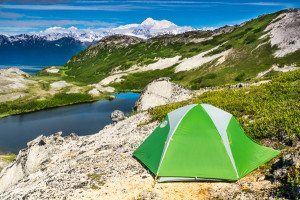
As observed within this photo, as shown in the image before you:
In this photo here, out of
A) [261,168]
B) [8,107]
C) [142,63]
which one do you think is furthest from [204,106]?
[142,63]

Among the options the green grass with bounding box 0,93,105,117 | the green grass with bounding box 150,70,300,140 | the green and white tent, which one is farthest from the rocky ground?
the green grass with bounding box 0,93,105,117

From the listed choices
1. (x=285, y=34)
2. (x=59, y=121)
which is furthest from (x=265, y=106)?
(x=285, y=34)

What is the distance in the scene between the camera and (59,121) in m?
102

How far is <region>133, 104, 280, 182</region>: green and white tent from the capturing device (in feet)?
80.7

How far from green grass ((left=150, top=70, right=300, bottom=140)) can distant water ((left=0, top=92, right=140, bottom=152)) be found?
44134 millimetres

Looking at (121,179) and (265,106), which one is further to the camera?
(265,106)

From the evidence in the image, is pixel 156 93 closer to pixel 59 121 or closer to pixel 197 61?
pixel 59 121

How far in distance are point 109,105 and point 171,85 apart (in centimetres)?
4979

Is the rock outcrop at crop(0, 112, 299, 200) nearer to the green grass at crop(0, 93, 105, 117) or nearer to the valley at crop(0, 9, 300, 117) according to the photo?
the valley at crop(0, 9, 300, 117)

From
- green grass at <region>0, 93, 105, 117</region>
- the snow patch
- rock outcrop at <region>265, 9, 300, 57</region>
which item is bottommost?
green grass at <region>0, 93, 105, 117</region>

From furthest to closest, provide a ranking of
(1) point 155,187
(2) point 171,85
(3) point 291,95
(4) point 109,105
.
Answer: (4) point 109,105 < (2) point 171,85 < (3) point 291,95 < (1) point 155,187

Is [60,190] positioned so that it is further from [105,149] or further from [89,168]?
[105,149]

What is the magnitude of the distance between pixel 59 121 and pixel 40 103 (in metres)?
32.3

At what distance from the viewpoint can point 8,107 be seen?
4943 inches
